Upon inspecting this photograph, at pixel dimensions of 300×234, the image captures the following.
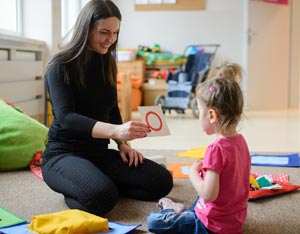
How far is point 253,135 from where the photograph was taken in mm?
3842

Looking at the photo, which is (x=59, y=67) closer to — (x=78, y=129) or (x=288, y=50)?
(x=78, y=129)

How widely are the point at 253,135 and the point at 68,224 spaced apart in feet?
8.99

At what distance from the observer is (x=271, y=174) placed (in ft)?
7.42

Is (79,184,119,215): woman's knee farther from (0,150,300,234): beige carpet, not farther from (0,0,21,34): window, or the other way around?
(0,0,21,34): window

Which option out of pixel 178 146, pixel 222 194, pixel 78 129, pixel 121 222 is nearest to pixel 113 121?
pixel 78 129

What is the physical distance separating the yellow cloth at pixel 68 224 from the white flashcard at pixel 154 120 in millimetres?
336

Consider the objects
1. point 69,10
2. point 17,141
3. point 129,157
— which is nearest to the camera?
point 129,157

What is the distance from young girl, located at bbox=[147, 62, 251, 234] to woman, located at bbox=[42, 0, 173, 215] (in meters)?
0.35

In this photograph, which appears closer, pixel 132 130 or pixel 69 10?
pixel 132 130

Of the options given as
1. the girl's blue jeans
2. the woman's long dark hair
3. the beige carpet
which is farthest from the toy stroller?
the girl's blue jeans

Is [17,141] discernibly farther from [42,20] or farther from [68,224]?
[42,20]

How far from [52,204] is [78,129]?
0.35m

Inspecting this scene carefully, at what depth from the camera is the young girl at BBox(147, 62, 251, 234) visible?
4.03ft

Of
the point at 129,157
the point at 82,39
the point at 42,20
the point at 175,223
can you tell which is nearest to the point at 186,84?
the point at 42,20
